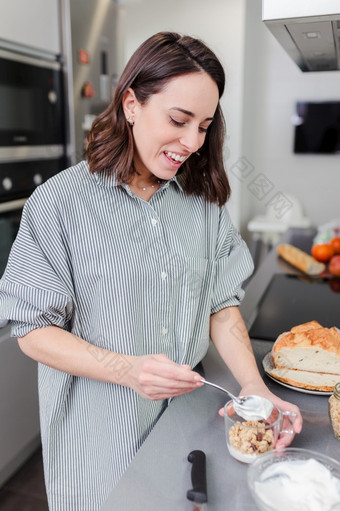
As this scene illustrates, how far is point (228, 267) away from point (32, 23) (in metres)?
1.40

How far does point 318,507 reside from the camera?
0.64 metres

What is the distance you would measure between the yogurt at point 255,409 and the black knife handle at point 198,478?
0.09 metres

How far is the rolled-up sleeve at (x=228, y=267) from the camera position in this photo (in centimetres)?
114

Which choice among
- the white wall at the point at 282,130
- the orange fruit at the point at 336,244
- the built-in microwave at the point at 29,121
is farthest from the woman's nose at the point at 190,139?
the white wall at the point at 282,130

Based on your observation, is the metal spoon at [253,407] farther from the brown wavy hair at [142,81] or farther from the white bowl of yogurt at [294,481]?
the brown wavy hair at [142,81]

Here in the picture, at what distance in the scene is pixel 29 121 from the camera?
6.59ft

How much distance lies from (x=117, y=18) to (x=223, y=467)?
233cm

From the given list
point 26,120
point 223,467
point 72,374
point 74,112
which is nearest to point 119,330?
point 72,374

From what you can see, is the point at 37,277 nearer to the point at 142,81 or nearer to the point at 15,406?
the point at 142,81

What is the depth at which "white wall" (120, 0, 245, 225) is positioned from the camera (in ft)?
13.0

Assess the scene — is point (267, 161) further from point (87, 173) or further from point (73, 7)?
point (87, 173)

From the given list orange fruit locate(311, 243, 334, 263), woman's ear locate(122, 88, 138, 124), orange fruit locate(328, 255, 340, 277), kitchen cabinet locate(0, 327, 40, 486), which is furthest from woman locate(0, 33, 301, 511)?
orange fruit locate(311, 243, 334, 263)

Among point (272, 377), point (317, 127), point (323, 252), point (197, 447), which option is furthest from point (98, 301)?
point (317, 127)

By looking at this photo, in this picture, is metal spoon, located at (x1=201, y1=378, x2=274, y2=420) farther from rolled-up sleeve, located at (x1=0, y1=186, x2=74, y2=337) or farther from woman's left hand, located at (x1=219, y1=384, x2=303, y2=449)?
rolled-up sleeve, located at (x1=0, y1=186, x2=74, y2=337)
